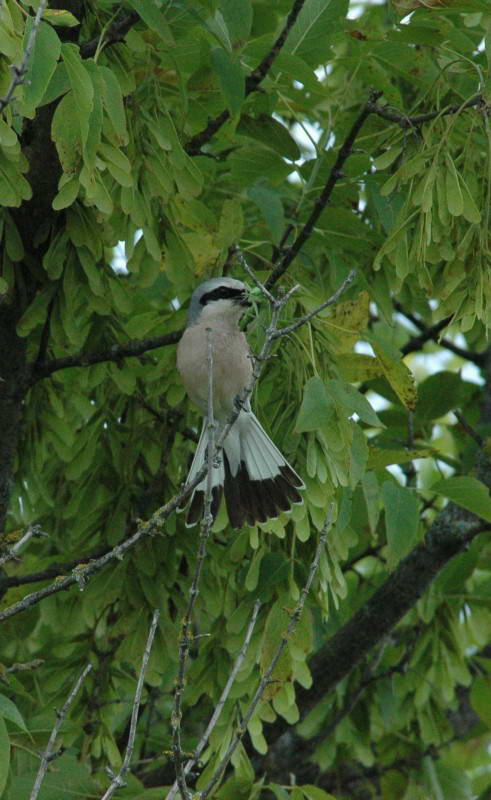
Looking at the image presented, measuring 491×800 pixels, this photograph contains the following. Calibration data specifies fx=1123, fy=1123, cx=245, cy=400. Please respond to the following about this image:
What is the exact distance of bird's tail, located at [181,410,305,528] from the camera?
340cm

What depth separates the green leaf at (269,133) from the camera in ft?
12.5

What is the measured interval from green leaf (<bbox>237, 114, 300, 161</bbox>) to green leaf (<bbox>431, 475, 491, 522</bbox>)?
126 cm

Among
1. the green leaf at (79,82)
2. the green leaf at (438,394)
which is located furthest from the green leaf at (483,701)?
the green leaf at (79,82)

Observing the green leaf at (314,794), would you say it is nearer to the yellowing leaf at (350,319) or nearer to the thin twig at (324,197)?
the yellowing leaf at (350,319)

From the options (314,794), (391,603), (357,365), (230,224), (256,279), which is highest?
(256,279)

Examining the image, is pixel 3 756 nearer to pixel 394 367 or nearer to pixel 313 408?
pixel 313 408

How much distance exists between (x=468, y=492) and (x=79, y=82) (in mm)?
1722

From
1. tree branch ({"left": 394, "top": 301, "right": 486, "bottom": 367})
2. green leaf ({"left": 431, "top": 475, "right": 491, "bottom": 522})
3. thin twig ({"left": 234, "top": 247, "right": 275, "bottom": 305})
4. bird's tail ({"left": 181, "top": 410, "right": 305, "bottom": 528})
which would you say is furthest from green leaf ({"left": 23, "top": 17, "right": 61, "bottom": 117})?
tree branch ({"left": 394, "top": 301, "right": 486, "bottom": 367})

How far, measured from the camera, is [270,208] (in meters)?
3.58

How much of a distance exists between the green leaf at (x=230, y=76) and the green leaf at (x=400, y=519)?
1.22 meters

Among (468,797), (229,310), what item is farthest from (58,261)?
(468,797)

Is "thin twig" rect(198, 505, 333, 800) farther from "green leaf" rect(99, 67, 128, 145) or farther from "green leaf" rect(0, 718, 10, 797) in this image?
"green leaf" rect(99, 67, 128, 145)

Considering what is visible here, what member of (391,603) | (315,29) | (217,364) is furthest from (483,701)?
(315,29)

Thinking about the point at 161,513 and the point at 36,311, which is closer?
the point at 161,513
